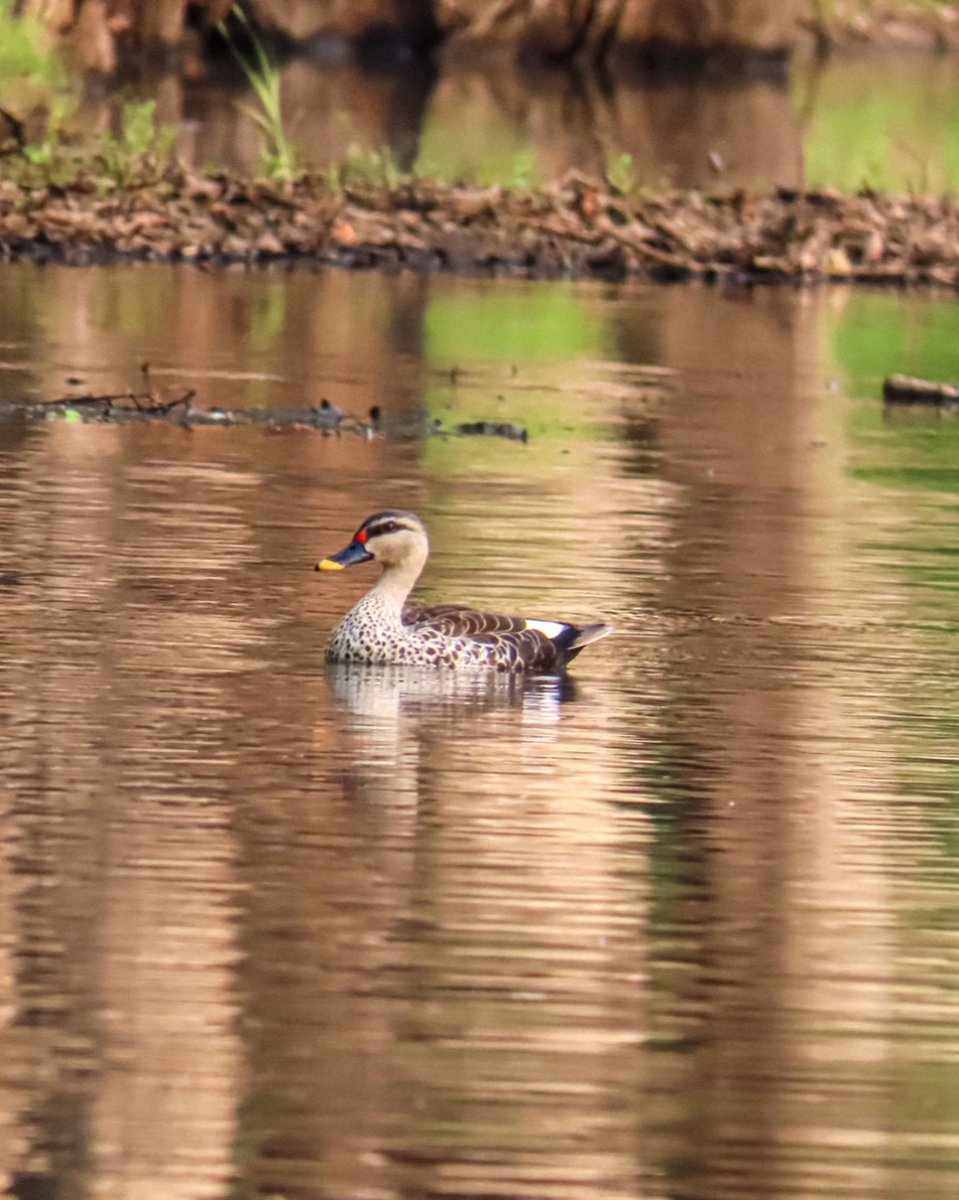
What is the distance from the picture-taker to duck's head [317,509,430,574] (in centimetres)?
1284

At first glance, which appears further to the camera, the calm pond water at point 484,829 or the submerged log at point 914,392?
the submerged log at point 914,392

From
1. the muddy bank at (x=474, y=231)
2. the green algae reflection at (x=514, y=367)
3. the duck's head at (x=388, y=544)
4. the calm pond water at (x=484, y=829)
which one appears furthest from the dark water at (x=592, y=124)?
the duck's head at (x=388, y=544)

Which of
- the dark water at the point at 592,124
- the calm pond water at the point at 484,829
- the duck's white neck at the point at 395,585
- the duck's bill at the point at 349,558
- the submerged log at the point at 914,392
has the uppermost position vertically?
the dark water at the point at 592,124

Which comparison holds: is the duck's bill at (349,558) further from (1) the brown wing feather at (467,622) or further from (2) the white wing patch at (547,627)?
(2) the white wing patch at (547,627)

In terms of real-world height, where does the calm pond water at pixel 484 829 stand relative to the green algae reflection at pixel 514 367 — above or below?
below

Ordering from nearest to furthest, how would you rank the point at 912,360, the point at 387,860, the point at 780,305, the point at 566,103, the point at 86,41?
the point at 387,860, the point at 912,360, the point at 780,305, the point at 86,41, the point at 566,103

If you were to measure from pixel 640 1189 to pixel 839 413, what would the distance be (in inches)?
620

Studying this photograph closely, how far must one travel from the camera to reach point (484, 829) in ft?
32.0

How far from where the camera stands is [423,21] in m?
68.6

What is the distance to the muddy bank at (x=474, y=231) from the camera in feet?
95.5

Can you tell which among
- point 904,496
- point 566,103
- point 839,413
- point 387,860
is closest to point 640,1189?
point 387,860

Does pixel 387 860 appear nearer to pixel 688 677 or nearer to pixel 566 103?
pixel 688 677

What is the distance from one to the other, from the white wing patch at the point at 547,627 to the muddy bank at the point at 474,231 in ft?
53.3

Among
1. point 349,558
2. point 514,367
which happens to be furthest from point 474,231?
point 349,558
